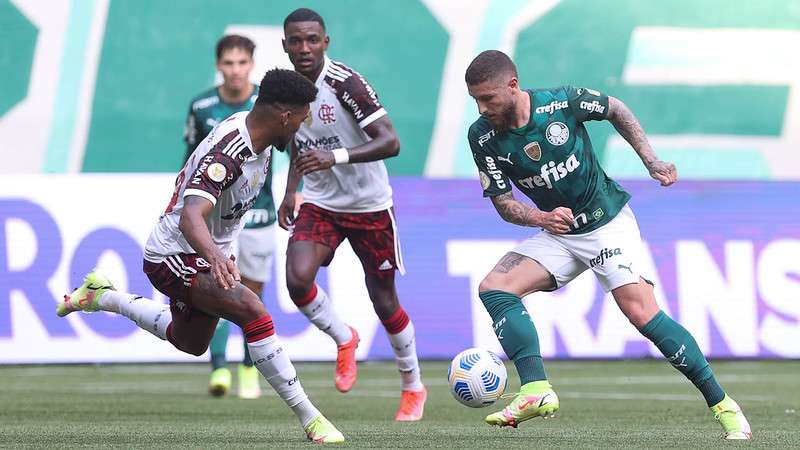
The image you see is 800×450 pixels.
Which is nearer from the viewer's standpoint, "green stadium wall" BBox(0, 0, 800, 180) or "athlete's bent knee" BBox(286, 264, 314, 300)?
"athlete's bent knee" BBox(286, 264, 314, 300)

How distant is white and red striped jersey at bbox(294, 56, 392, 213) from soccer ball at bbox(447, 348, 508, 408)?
6.42 ft

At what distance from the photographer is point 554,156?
7.71 m

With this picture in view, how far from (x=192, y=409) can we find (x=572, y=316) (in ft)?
17.9

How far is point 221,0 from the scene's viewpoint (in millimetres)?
17656

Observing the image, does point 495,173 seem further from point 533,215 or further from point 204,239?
point 204,239

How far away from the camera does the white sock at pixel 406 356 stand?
9445 millimetres

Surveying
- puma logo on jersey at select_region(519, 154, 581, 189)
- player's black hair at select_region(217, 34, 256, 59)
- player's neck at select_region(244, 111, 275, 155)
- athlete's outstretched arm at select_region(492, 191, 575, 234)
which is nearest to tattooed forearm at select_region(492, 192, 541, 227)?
athlete's outstretched arm at select_region(492, 191, 575, 234)

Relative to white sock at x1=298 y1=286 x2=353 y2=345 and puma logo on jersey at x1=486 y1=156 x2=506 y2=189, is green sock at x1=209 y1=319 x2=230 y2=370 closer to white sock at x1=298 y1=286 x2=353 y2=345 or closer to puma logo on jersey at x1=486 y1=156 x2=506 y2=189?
white sock at x1=298 y1=286 x2=353 y2=345

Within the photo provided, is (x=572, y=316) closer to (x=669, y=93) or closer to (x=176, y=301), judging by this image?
(x=669, y=93)

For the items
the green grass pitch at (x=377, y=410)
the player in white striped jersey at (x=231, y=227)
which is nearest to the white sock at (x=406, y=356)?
the green grass pitch at (x=377, y=410)

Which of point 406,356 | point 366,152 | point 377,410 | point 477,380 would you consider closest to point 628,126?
point 477,380

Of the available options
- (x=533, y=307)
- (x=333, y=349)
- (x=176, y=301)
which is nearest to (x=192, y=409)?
(x=176, y=301)

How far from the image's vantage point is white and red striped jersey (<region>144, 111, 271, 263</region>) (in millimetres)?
Result: 6828

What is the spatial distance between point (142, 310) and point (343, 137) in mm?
1790
